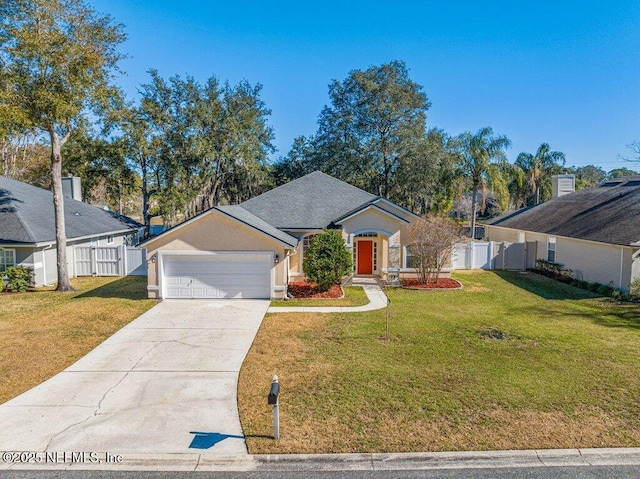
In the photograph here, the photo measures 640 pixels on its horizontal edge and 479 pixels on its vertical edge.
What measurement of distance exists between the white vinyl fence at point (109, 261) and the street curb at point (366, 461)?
55.9ft

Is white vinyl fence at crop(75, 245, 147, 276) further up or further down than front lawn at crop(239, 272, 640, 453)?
further up

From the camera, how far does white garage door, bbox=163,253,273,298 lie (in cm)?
1611

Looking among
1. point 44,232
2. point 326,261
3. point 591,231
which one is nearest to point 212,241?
point 326,261

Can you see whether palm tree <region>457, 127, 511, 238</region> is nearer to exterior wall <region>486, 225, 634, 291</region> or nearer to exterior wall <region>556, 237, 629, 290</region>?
exterior wall <region>486, 225, 634, 291</region>

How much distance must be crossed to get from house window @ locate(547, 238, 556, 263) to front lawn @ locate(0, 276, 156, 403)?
63.9 feet

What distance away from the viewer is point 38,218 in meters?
20.3

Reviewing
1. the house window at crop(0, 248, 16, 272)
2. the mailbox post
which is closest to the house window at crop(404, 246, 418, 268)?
the mailbox post

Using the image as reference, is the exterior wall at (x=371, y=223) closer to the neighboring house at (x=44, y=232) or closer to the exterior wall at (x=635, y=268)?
the exterior wall at (x=635, y=268)

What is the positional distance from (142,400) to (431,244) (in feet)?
45.1

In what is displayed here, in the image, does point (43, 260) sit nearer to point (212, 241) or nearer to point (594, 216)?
point (212, 241)

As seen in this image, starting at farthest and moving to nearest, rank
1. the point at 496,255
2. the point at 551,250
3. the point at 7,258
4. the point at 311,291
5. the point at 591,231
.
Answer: the point at 496,255 < the point at 551,250 < the point at 591,231 < the point at 7,258 < the point at 311,291

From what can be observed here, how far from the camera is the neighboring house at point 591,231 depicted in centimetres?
1638

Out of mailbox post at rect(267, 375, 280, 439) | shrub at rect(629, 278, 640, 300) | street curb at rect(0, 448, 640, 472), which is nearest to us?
street curb at rect(0, 448, 640, 472)

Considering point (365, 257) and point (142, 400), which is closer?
point (142, 400)
